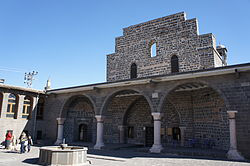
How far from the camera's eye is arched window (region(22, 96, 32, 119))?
17438mm

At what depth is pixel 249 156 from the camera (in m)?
9.62

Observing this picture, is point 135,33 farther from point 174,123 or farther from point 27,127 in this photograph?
point 27,127

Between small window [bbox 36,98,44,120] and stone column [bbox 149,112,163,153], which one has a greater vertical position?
small window [bbox 36,98,44,120]

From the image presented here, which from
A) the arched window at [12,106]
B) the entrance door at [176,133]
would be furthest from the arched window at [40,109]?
the entrance door at [176,133]

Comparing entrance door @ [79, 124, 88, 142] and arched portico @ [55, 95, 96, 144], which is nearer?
arched portico @ [55, 95, 96, 144]

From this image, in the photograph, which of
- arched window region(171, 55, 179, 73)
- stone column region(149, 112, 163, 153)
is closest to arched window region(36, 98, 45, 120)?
stone column region(149, 112, 163, 153)

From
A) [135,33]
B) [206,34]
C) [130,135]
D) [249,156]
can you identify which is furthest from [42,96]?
[249,156]

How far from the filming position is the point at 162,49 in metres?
17.3

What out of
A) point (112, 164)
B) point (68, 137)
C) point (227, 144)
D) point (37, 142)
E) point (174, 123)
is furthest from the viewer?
point (68, 137)

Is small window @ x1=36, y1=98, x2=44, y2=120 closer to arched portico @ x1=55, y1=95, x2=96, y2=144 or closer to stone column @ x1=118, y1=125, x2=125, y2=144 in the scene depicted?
arched portico @ x1=55, y1=95, x2=96, y2=144

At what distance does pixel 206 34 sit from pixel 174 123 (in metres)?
6.64

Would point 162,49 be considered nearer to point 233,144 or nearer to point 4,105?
point 233,144

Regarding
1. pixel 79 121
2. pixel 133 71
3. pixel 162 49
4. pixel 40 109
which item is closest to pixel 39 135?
pixel 40 109

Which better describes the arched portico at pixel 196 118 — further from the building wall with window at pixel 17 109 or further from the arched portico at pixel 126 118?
the building wall with window at pixel 17 109
